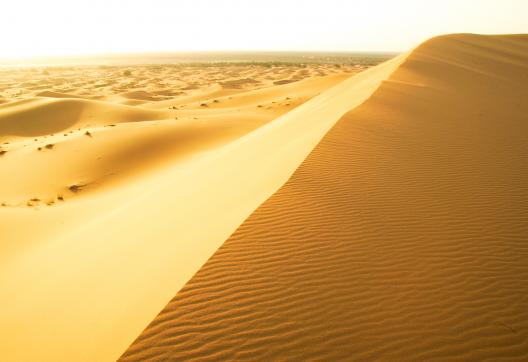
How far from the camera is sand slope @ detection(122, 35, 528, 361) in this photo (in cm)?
245

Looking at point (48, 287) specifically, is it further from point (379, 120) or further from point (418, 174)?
point (379, 120)

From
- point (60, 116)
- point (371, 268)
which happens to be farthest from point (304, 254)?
point (60, 116)

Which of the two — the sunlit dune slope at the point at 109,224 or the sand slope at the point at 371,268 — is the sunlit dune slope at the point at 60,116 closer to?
the sunlit dune slope at the point at 109,224

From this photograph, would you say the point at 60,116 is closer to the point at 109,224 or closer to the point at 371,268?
the point at 109,224

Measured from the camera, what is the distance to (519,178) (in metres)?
5.27

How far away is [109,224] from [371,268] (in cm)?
433

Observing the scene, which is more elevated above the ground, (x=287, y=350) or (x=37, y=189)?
(x=287, y=350)

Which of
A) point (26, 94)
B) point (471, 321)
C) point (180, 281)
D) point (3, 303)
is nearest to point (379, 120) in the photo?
point (471, 321)

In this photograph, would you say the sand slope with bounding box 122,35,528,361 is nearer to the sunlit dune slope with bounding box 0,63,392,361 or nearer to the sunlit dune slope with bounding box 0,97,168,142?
the sunlit dune slope with bounding box 0,63,392,361

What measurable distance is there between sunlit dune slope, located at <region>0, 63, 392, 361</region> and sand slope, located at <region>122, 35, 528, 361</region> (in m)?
0.32

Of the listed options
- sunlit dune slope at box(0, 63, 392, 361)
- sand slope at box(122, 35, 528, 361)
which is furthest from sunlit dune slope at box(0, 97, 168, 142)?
sand slope at box(122, 35, 528, 361)

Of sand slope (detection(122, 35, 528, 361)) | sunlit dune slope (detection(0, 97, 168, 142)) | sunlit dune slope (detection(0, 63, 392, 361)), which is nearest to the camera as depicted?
sand slope (detection(122, 35, 528, 361))

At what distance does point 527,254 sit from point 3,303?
574 cm

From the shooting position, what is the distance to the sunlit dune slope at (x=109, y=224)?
3.06m
